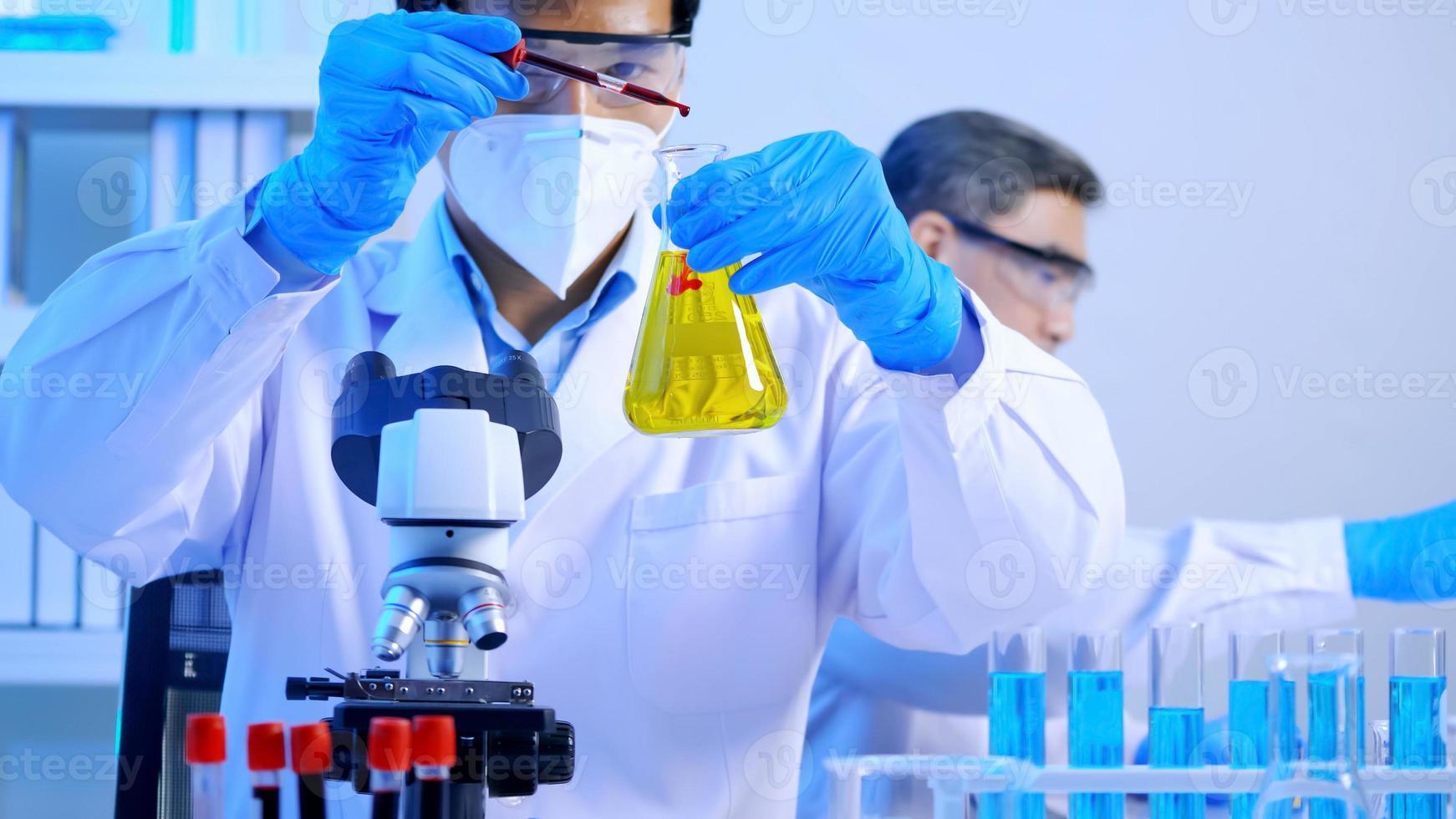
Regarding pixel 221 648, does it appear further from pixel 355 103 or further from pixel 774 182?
pixel 774 182

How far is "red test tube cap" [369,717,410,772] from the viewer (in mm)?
713

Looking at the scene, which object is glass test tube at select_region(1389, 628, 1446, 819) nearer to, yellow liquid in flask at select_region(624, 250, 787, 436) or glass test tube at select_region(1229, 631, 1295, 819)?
glass test tube at select_region(1229, 631, 1295, 819)

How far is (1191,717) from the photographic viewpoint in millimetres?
1088

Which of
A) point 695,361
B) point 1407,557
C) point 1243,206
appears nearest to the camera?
point 695,361

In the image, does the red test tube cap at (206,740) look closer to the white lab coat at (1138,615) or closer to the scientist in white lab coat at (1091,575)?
the scientist in white lab coat at (1091,575)

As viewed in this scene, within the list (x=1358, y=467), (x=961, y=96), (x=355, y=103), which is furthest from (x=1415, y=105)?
(x=355, y=103)

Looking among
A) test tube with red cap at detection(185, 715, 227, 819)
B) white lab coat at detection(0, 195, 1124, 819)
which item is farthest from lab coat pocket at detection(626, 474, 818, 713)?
test tube with red cap at detection(185, 715, 227, 819)

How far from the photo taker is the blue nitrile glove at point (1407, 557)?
2340mm

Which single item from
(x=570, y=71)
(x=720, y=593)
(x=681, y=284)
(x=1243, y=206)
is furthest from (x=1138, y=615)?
(x=570, y=71)

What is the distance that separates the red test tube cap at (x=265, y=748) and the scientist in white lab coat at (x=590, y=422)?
58 centimetres

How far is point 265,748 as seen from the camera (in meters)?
0.75

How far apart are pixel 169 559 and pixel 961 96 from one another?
1.85m

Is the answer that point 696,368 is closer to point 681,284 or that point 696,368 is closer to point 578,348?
point 681,284

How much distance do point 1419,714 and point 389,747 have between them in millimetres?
814
